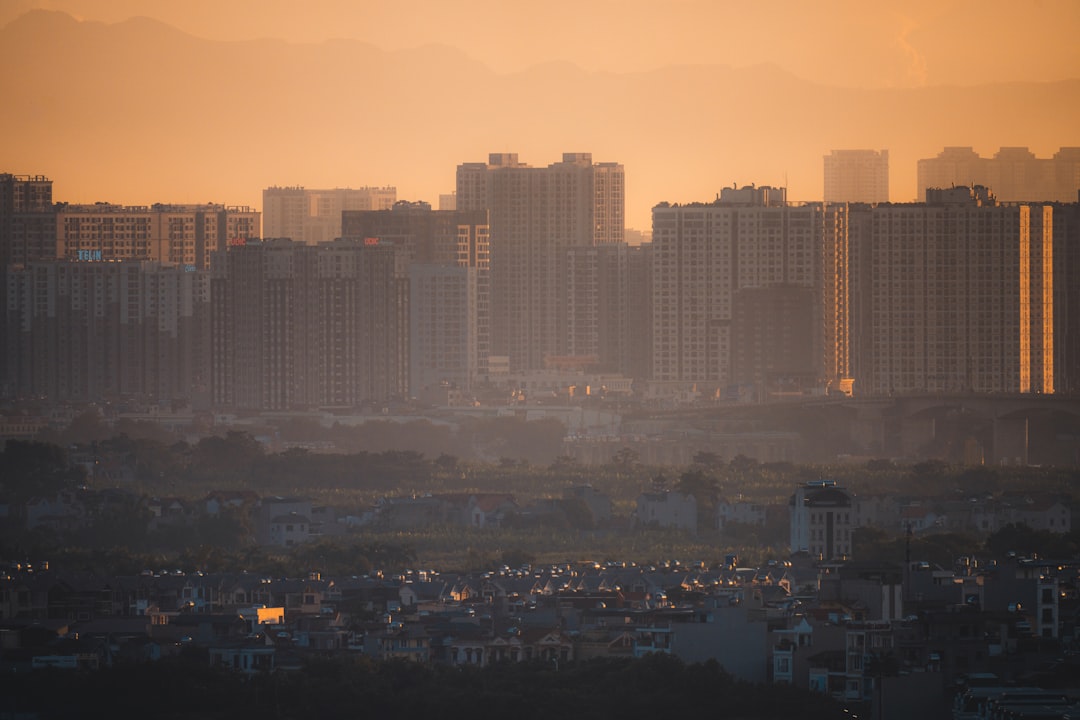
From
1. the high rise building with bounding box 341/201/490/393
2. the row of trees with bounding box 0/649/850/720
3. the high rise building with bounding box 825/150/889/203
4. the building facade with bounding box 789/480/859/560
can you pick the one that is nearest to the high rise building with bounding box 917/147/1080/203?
the high rise building with bounding box 825/150/889/203

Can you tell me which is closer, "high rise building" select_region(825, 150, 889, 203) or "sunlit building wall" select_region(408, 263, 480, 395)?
"sunlit building wall" select_region(408, 263, 480, 395)

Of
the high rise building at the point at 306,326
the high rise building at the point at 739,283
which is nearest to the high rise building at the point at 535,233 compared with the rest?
the high rise building at the point at 739,283

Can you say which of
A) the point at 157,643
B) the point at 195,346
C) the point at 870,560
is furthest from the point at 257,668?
the point at 195,346

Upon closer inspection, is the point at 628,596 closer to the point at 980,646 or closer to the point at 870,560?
the point at 870,560

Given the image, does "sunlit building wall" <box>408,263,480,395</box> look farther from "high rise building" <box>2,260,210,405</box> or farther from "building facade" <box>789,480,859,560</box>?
"building facade" <box>789,480,859,560</box>

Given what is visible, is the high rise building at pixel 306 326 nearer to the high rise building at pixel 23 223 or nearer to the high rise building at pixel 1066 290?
the high rise building at pixel 23 223

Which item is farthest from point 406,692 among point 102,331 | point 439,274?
point 102,331
